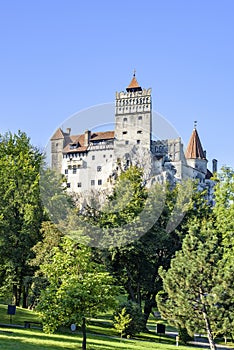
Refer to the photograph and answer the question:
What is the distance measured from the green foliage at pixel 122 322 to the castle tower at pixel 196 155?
228 ft

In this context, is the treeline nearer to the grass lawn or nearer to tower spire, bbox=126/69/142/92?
the grass lawn

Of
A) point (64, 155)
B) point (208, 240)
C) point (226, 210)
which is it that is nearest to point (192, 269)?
point (208, 240)

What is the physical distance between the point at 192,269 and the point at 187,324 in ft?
7.57

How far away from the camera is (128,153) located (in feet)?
298

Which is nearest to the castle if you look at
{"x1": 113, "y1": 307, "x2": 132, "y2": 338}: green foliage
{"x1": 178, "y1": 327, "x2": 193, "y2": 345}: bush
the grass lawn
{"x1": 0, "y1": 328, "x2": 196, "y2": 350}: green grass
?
the grass lawn

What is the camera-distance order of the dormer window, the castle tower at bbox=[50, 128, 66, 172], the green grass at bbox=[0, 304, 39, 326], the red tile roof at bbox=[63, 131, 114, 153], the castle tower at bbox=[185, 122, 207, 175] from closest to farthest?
the green grass at bbox=[0, 304, 39, 326], the red tile roof at bbox=[63, 131, 114, 153], the dormer window, the castle tower at bbox=[185, 122, 207, 175], the castle tower at bbox=[50, 128, 66, 172]

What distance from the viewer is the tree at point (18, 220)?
33.2 metres

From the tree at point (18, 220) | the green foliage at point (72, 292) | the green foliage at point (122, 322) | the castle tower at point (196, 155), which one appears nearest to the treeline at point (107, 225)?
the tree at point (18, 220)

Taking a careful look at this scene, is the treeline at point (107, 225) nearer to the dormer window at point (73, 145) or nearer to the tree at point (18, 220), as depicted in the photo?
the tree at point (18, 220)

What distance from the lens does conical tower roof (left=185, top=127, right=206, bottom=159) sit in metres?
96.3

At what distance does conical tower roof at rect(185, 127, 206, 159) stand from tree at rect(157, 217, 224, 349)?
243 ft

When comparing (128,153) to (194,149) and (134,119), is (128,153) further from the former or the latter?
(194,149)

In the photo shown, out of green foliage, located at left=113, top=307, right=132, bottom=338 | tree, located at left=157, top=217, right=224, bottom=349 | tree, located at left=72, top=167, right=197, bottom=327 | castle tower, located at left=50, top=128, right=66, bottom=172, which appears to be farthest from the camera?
castle tower, located at left=50, top=128, right=66, bottom=172

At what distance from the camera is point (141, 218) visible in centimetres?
3269
